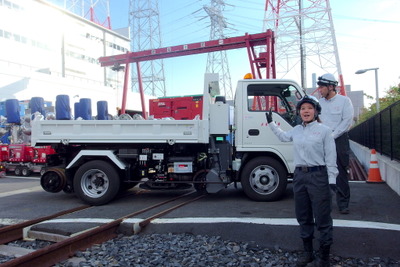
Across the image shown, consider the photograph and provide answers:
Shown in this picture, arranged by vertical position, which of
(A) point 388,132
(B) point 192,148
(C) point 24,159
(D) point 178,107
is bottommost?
(C) point 24,159

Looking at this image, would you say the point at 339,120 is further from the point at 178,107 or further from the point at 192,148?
the point at 178,107

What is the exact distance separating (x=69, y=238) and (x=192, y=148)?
297cm

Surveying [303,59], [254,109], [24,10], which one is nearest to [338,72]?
[303,59]

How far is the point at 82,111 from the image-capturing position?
7.19m

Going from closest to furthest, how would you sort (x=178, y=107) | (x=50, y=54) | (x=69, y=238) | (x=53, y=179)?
1. (x=69, y=238)
2. (x=53, y=179)
3. (x=178, y=107)
4. (x=50, y=54)

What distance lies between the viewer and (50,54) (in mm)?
40125

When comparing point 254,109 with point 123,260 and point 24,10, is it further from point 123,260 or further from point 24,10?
point 24,10

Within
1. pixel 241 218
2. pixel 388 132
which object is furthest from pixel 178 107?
pixel 241 218

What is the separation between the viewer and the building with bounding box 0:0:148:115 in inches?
938

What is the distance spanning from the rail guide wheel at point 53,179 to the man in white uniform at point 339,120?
16.9 ft

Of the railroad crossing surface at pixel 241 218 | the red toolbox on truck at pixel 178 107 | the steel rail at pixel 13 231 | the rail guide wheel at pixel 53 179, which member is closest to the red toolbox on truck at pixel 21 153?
the red toolbox on truck at pixel 178 107

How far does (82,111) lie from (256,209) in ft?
14.7

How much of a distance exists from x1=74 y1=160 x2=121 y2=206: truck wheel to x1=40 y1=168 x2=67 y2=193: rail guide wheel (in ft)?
1.27

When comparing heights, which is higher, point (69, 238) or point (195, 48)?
point (195, 48)
